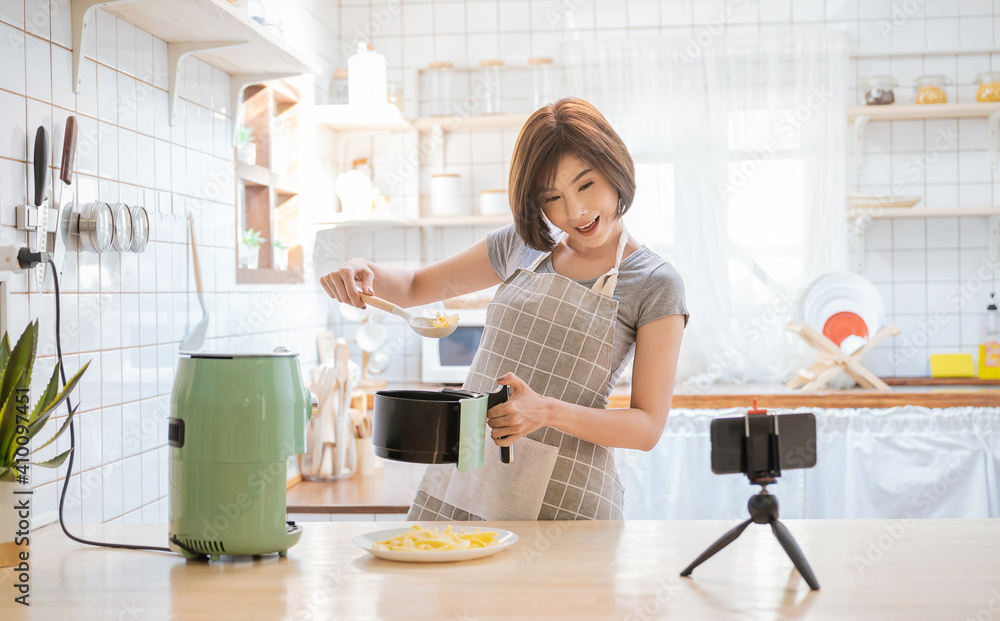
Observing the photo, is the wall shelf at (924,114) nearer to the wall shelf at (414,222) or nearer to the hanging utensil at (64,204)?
the wall shelf at (414,222)

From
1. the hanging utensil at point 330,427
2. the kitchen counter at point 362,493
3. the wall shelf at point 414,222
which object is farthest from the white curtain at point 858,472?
the wall shelf at point 414,222

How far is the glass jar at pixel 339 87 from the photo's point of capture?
3.06 meters

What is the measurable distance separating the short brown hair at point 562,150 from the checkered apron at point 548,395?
0.13 m

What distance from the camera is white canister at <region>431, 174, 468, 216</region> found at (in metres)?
3.21

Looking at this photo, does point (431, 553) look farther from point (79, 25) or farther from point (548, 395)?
point (79, 25)

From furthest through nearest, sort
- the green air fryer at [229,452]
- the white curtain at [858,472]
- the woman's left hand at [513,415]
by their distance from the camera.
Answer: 1. the white curtain at [858,472]
2. the woman's left hand at [513,415]
3. the green air fryer at [229,452]

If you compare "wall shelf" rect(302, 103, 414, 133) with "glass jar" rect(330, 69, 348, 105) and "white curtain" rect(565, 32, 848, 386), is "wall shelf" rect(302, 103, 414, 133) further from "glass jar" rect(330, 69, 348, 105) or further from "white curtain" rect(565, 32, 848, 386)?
"white curtain" rect(565, 32, 848, 386)

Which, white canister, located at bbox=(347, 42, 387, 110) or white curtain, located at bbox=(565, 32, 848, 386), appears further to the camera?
white curtain, located at bbox=(565, 32, 848, 386)

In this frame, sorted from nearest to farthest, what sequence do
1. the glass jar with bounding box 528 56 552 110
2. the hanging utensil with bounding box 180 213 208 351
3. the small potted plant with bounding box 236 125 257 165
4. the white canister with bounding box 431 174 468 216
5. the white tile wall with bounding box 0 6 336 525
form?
the white tile wall with bounding box 0 6 336 525, the hanging utensil with bounding box 180 213 208 351, the small potted plant with bounding box 236 125 257 165, the white canister with bounding box 431 174 468 216, the glass jar with bounding box 528 56 552 110

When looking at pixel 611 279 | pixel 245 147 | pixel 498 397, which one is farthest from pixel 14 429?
pixel 245 147

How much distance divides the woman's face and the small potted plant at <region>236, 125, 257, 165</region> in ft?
3.95

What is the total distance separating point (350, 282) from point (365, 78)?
66.1 inches

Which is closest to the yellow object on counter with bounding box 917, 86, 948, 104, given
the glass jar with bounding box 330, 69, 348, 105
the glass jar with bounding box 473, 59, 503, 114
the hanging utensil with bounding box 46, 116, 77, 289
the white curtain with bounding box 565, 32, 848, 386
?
the white curtain with bounding box 565, 32, 848, 386

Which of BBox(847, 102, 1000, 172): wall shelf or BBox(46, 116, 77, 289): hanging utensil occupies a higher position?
BBox(847, 102, 1000, 172): wall shelf
